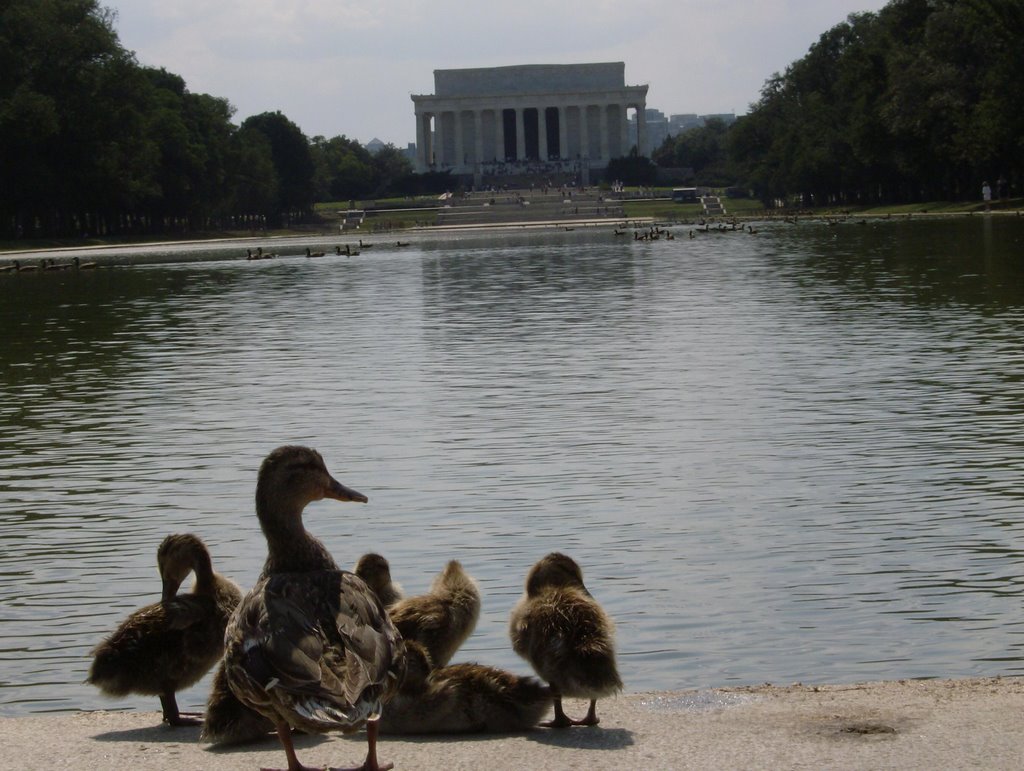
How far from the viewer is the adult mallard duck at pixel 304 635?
6594 millimetres

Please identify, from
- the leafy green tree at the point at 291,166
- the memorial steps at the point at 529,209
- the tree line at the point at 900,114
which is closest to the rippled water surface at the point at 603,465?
the tree line at the point at 900,114

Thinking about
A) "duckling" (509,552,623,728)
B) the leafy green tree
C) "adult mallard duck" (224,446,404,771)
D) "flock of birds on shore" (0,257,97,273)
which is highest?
the leafy green tree

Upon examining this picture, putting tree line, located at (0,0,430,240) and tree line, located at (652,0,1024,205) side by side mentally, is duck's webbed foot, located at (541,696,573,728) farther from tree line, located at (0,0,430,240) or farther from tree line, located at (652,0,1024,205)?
tree line, located at (0,0,430,240)

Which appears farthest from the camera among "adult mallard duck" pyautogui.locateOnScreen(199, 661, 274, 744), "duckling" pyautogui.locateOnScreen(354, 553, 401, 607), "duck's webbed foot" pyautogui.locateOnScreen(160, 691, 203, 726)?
"duckling" pyautogui.locateOnScreen(354, 553, 401, 607)

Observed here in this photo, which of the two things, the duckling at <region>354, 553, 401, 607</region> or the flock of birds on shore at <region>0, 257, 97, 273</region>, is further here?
the flock of birds on shore at <region>0, 257, 97, 273</region>

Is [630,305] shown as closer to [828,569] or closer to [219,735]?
[828,569]

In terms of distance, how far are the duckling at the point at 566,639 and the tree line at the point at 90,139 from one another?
9397 centimetres

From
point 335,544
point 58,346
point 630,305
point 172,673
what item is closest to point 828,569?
point 335,544

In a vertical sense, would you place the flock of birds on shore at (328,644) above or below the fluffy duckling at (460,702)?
above

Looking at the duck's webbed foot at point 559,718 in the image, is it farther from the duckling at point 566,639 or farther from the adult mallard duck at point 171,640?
the adult mallard duck at point 171,640

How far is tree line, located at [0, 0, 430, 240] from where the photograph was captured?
102312mm

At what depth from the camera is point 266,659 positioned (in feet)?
22.2

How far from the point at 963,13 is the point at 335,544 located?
88724 mm

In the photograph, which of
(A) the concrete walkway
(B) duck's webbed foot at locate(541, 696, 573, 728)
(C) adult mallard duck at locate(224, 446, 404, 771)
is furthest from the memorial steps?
(C) adult mallard duck at locate(224, 446, 404, 771)
